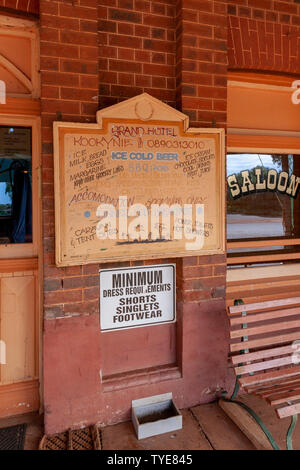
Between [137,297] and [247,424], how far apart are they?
1.31 meters

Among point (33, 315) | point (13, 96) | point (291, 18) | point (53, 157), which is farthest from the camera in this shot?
point (291, 18)

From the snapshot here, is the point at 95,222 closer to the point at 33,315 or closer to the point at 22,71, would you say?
the point at 33,315

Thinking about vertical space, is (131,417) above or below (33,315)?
below

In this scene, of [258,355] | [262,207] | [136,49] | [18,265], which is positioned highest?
[136,49]

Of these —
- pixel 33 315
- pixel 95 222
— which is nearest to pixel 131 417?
pixel 33 315

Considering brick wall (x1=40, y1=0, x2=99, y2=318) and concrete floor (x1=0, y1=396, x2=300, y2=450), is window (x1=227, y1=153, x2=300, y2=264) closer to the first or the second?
concrete floor (x1=0, y1=396, x2=300, y2=450)

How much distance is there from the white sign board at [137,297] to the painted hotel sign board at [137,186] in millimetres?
229

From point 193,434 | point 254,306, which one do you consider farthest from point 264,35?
point 193,434

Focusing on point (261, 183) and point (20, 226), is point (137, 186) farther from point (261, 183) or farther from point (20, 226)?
point (261, 183)

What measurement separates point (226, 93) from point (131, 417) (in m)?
2.87

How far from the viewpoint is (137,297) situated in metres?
2.96

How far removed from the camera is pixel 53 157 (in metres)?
2.55

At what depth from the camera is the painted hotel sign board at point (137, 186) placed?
2.59 m

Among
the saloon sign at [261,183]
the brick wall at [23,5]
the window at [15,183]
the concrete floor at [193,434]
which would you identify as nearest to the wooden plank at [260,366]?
the concrete floor at [193,434]
